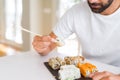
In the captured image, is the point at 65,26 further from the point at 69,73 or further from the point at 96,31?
the point at 69,73

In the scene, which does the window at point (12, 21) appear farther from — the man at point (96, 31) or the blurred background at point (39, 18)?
the man at point (96, 31)

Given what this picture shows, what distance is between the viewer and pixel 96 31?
4.39 ft

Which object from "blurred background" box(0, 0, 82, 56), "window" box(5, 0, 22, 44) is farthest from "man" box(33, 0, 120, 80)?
"window" box(5, 0, 22, 44)

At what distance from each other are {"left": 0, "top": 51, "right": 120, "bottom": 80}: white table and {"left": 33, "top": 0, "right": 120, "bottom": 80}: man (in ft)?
0.26

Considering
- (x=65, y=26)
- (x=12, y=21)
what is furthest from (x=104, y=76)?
(x=12, y=21)

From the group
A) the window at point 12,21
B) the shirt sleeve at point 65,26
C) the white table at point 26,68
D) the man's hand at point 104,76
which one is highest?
the shirt sleeve at point 65,26

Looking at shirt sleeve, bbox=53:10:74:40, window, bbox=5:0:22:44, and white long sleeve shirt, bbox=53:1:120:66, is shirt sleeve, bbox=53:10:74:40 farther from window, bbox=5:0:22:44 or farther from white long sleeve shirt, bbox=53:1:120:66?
window, bbox=5:0:22:44

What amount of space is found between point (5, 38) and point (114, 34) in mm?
2679

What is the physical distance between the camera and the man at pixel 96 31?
4.14ft

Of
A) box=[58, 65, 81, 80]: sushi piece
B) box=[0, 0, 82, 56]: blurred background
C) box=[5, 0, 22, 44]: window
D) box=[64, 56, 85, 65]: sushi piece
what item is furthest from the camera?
box=[5, 0, 22, 44]: window

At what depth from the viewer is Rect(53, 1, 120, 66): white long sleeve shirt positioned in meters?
1.29

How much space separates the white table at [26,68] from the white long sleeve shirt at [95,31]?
23 cm

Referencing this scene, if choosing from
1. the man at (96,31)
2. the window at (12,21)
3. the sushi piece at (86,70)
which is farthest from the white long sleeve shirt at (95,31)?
the window at (12,21)

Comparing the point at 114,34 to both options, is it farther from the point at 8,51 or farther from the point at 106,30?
the point at 8,51
